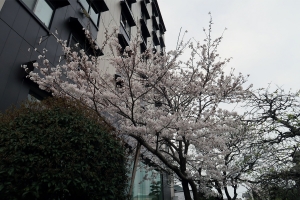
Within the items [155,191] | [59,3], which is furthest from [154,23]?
[155,191]

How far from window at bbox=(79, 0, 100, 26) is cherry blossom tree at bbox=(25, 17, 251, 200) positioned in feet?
10.5

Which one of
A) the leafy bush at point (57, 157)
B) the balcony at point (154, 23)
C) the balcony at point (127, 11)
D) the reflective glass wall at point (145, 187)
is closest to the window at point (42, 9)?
the leafy bush at point (57, 157)

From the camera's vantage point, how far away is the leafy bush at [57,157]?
2.63 meters

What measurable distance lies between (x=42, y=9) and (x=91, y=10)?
10.6 feet

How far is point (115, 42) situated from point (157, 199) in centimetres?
909

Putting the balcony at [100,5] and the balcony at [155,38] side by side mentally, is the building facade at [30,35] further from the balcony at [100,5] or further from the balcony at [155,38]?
the balcony at [155,38]

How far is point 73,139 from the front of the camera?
10.00ft

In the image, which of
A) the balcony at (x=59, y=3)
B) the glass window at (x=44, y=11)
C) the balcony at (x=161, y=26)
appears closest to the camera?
the glass window at (x=44, y=11)

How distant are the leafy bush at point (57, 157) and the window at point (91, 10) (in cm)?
666

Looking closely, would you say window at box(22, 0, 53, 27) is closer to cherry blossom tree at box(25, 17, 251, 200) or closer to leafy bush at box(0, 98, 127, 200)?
cherry blossom tree at box(25, 17, 251, 200)

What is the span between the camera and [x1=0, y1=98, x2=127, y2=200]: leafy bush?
263 cm

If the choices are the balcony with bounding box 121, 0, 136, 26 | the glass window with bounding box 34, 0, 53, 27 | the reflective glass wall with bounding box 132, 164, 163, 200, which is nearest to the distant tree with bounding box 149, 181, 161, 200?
the reflective glass wall with bounding box 132, 164, 163, 200

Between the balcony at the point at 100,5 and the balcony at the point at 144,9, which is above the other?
the balcony at the point at 144,9

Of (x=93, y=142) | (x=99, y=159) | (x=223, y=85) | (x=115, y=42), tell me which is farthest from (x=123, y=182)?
(x=223, y=85)
